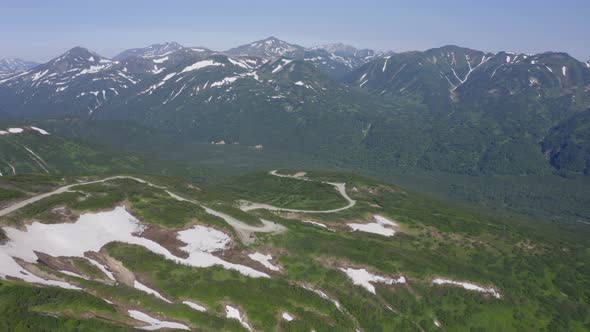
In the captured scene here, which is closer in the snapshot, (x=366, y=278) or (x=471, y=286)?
(x=366, y=278)

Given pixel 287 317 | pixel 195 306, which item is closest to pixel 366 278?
pixel 287 317

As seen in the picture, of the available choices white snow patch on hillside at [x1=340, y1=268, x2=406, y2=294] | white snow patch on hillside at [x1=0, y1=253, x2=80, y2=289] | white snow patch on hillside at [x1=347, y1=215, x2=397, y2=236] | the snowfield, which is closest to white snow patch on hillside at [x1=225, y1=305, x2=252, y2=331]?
the snowfield

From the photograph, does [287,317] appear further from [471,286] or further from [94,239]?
[471,286]

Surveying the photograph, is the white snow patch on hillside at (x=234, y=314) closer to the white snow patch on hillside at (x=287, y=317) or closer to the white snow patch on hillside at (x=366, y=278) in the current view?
the white snow patch on hillside at (x=287, y=317)

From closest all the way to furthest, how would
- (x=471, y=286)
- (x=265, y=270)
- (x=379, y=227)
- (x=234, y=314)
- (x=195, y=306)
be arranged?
(x=234, y=314) < (x=195, y=306) < (x=265, y=270) < (x=471, y=286) < (x=379, y=227)

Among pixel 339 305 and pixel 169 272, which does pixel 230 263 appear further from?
pixel 339 305

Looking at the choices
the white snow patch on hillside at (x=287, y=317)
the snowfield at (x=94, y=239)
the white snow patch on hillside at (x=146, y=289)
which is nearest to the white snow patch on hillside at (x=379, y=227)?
the snowfield at (x=94, y=239)

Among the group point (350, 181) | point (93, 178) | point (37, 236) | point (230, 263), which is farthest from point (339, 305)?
point (350, 181)
